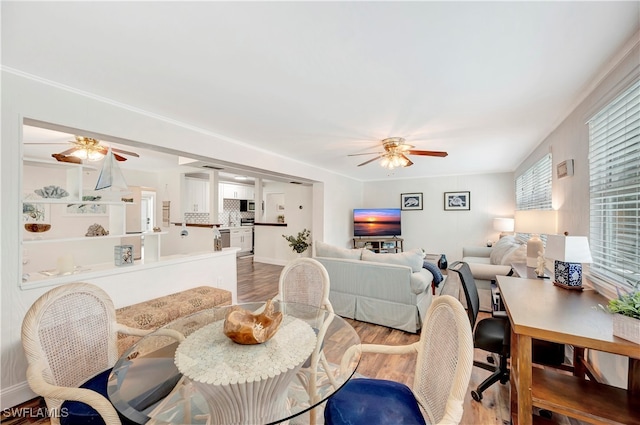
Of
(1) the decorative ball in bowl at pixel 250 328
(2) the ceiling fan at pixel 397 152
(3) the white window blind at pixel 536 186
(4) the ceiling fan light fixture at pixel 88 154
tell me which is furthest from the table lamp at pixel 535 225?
(4) the ceiling fan light fixture at pixel 88 154

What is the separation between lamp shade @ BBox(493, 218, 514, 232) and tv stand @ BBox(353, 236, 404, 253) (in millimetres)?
2137

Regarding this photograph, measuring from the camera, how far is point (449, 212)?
6543 millimetres

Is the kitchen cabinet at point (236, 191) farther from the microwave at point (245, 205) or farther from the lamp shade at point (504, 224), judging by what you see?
the lamp shade at point (504, 224)

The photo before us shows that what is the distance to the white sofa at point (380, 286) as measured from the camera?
296 centimetres

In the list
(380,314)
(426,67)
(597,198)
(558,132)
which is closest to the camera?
(426,67)

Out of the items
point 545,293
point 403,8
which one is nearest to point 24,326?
point 403,8

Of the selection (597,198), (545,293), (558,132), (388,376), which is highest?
(558,132)

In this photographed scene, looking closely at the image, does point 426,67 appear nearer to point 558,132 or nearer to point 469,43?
point 469,43

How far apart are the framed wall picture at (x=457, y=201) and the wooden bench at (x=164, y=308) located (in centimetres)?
574

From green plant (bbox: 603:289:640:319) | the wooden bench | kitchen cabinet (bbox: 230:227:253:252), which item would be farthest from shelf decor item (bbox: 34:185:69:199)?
kitchen cabinet (bbox: 230:227:253:252)

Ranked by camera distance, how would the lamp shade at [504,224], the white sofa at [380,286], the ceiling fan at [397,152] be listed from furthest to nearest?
the lamp shade at [504,224], the ceiling fan at [397,152], the white sofa at [380,286]

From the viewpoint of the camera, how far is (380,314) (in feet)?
10.3

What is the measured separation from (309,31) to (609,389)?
8.03ft

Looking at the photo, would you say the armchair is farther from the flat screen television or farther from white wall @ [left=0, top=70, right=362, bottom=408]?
the flat screen television
